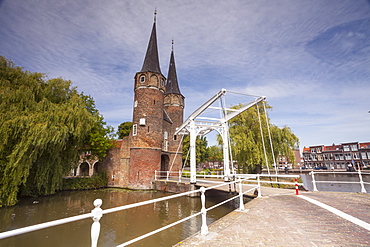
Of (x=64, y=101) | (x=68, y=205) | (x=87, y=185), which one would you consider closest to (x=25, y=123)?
(x=64, y=101)

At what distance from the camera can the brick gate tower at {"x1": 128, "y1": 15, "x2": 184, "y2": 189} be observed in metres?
18.7

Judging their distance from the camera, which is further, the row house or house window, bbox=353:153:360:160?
house window, bbox=353:153:360:160

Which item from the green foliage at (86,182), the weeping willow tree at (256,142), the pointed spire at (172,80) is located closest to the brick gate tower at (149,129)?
the green foliage at (86,182)

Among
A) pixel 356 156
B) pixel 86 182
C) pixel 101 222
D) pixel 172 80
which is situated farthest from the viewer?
pixel 356 156

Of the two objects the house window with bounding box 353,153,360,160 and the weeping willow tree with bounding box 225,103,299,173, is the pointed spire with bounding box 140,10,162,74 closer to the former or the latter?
the weeping willow tree with bounding box 225,103,299,173

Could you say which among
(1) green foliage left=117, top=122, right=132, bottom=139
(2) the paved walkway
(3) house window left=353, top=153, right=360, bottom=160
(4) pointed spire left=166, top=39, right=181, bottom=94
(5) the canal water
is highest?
(4) pointed spire left=166, top=39, right=181, bottom=94

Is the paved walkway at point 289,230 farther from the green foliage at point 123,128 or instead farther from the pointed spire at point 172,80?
the green foliage at point 123,128

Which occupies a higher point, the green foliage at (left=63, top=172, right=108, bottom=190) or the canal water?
the green foliage at (left=63, top=172, right=108, bottom=190)

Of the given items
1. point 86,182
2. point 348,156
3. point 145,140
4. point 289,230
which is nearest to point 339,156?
point 348,156

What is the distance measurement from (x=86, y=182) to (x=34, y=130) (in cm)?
943

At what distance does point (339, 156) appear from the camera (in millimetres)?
48844

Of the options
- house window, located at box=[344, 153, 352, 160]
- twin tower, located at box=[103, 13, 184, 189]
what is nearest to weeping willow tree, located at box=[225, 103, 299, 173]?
twin tower, located at box=[103, 13, 184, 189]

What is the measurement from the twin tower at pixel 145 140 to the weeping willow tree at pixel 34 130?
505 centimetres

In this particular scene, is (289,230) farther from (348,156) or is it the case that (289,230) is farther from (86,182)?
(348,156)
